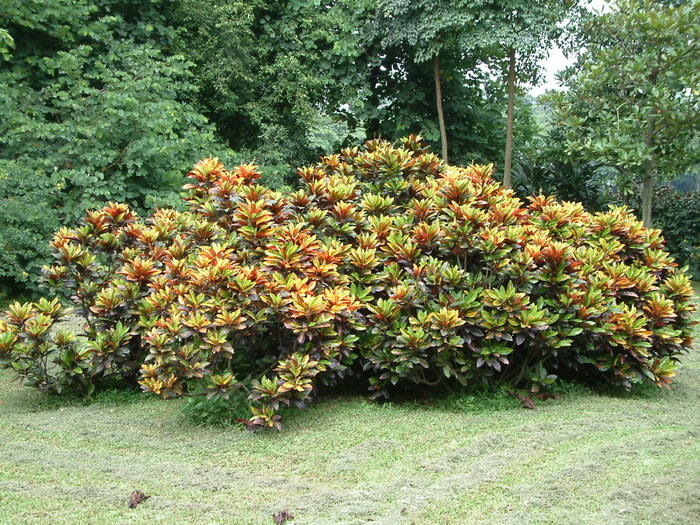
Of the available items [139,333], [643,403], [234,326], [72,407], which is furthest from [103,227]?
[643,403]

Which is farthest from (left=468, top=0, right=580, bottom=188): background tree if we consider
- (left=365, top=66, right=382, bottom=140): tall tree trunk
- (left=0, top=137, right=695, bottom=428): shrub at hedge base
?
(left=0, top=137, right=695, bottom=428): shrub at hedge base

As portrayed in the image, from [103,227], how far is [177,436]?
5.82ft

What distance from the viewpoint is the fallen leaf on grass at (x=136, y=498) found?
2.65m

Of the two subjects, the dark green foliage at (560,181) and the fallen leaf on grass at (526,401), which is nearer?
the fallen leaf on grass at (526,401)

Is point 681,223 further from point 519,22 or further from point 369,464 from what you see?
point 369,464

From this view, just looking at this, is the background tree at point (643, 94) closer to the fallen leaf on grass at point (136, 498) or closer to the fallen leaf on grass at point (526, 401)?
the fallen leaf on grass at point (526, 401)

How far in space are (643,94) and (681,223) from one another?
13.4 ft

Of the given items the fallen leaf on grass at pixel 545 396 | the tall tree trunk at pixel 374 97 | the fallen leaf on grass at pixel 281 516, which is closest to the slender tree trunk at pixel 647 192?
the tall tree trunk at pixel 374 97

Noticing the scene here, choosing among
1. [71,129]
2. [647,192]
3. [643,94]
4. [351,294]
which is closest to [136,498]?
[351,294]

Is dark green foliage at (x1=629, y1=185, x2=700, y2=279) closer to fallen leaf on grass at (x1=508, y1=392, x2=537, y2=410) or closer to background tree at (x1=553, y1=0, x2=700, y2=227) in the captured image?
background tree at (x1=553, y1=0, x2=700, y2=227)

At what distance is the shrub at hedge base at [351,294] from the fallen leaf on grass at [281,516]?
2.81 feet

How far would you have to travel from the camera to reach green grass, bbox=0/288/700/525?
2.60 metres

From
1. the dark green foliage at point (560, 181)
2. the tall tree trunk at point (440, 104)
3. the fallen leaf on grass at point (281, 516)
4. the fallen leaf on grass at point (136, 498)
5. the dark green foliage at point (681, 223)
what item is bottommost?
the fallen leaf on grass at point (281, 516)

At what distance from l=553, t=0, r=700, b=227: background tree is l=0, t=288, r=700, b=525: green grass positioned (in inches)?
202
